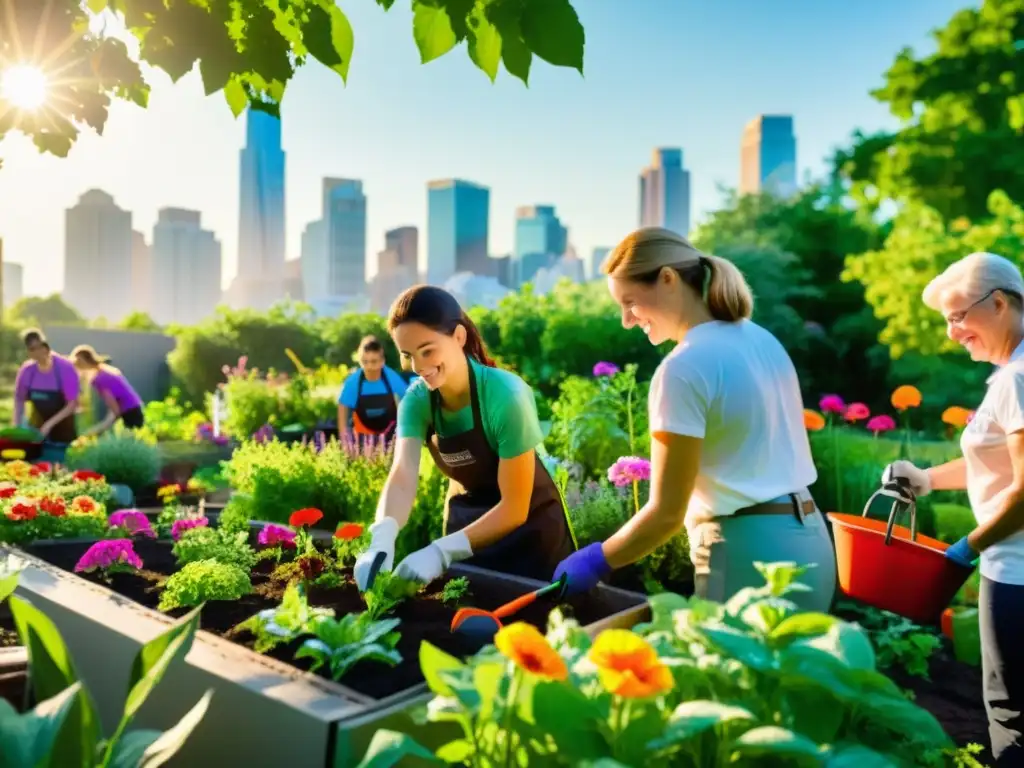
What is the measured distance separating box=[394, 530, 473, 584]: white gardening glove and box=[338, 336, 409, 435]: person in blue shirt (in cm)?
381

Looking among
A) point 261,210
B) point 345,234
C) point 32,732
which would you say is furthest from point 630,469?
point 345,234

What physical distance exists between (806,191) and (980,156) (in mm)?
3512

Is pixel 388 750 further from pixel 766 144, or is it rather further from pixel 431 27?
pixel 766 144

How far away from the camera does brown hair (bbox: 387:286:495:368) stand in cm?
231

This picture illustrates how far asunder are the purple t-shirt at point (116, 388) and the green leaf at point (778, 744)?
22.7 feet

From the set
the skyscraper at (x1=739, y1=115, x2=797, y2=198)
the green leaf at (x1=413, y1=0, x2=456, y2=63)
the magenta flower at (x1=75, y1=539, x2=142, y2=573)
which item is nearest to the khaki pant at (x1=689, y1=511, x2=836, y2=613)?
the green leaf at (x1=413, y1=0, x2=456, y2=63)

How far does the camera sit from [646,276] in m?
1.89

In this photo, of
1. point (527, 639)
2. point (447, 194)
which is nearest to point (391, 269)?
point (447, 194)

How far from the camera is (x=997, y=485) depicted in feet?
6.59

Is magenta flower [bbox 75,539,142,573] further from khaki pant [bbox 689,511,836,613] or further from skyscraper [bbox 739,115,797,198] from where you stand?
skyscraper [bbox 739,115,797,198]

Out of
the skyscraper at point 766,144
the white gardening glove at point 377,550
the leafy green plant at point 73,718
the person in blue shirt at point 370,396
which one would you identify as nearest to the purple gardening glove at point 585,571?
the white gardening glove at point 377,550

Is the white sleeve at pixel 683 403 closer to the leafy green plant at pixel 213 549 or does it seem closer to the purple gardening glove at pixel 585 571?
the purple gardening glove at pixel 585 571

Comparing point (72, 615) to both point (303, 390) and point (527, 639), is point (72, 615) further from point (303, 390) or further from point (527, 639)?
point (303, 390)

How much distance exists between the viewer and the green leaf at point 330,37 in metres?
1.70
